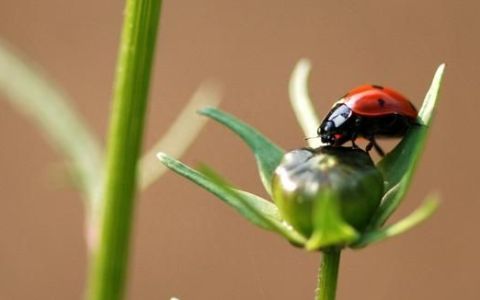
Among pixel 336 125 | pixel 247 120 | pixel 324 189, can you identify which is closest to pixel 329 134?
pixel 336 125

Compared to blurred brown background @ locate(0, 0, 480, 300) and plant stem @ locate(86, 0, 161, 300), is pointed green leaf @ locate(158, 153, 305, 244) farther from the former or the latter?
blurred brown background @ locate(0, 0, 480, 300)

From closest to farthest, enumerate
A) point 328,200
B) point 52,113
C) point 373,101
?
point 328,200, point 373,101, point 52,113

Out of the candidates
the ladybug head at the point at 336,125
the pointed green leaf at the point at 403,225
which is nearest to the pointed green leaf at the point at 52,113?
the ladybug head at the point at 336,125

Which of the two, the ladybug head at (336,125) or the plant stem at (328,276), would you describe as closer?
the plant stem at (328,276)

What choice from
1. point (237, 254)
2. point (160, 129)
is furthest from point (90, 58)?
point (237, 254)

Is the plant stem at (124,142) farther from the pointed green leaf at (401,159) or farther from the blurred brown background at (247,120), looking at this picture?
the blurred brown background at (247,120)

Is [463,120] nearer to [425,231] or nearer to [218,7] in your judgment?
[425,231]

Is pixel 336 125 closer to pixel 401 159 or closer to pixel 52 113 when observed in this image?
pixel 401 159
